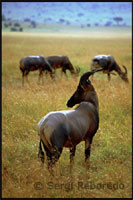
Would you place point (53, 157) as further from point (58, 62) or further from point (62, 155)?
point (58, 62)

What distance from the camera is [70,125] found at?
388 centimetres

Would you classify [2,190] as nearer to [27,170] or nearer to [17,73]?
[27,170]

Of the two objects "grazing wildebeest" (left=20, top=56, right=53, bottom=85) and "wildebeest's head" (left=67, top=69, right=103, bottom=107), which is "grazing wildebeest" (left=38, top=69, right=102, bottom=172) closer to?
"wildebeest's head" (left=67, top=69, right=103, bottom=107)

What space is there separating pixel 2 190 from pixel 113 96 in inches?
208

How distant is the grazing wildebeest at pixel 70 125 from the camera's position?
3754mm

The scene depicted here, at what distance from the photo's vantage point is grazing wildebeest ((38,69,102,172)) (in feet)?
12.3

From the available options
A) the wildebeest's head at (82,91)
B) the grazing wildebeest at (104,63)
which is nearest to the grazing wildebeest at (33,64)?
the grazing wildebeest at (104,63)

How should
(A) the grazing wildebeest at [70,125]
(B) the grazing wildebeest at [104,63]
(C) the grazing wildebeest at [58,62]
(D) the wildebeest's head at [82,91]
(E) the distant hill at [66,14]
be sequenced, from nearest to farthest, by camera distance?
(A) the grazing wildebeest at [70,125]
(D) the wildebeest's head at [82,91]
(B) the grazing wildebeest at [104,63]
(C) the grazing wildebeest at [58,62]
(E) the distant hill at [66,14]

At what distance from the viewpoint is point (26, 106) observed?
7.47m

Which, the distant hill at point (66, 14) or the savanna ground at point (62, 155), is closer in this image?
the savanna ground at point (62, 155)

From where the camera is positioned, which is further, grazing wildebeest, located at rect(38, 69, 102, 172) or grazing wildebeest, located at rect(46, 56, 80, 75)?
grazing wildebeest, located at rect(46, 56, 80, 75)

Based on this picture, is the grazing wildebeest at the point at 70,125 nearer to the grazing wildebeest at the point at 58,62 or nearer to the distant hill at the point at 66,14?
the grazing wildebeest at the point at 58,62

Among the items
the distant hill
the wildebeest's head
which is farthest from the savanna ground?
the distant hill

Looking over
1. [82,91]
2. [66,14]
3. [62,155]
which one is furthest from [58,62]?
[66,14]
